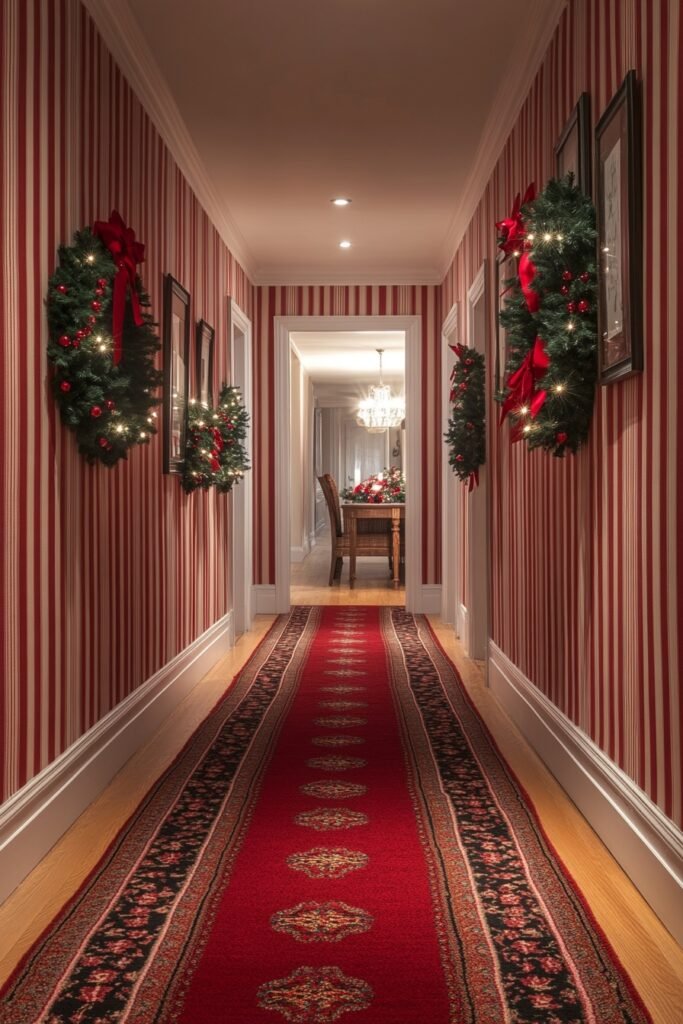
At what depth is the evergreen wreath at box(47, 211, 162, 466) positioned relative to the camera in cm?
296

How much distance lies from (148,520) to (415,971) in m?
2.61

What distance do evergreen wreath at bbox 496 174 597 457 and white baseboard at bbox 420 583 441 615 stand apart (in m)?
4.94

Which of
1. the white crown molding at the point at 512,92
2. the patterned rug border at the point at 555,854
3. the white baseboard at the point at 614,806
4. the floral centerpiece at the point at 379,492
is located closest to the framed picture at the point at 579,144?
the white crown molding at the point at 512,92

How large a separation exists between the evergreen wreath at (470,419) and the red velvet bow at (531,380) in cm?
218

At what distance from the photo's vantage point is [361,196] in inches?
238

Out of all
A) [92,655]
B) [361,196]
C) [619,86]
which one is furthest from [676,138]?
[361,196]

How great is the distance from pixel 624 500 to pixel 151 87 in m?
2.78

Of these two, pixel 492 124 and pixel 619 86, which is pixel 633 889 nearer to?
pixel 619 86

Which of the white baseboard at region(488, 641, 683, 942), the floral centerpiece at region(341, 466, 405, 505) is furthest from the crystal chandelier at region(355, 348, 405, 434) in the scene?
the white baseboard at region(488, 641, 683, 942)

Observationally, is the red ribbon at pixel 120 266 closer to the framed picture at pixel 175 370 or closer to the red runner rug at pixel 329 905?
the framed picture at pixel 175 370

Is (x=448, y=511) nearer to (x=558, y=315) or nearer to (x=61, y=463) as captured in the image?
(x=558, y=315)

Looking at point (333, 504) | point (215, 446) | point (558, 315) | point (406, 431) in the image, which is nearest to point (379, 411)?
point (333, 504)

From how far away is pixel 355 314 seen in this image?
819 cm

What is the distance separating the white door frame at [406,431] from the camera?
8156 millimetres
